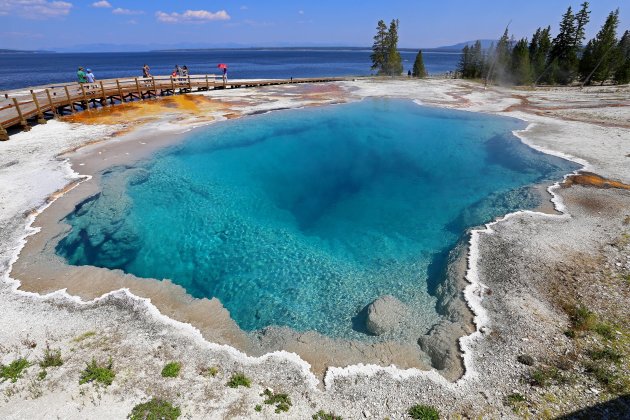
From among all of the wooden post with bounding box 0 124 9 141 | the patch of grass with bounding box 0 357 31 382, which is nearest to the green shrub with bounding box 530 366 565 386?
the patch of grass with bounding box 0 357 31 382

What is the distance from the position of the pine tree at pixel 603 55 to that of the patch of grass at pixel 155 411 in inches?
3242

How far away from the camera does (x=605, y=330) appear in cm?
1057

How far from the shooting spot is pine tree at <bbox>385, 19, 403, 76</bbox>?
83.5m

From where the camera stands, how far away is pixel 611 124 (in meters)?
34.3

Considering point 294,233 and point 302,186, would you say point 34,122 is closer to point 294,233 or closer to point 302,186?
point 302,186

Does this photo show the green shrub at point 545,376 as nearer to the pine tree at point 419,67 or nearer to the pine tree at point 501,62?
the pine tree at point 501,62

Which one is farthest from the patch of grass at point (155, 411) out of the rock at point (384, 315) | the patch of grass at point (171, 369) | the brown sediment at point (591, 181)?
the brown sediment at point (591, 181)

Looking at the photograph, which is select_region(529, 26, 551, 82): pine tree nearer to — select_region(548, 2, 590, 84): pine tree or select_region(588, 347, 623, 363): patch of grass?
select_region(548, 2, 590, 84): pine tree

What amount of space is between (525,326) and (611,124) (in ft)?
114

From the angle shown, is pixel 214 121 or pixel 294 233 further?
pixel 214 121

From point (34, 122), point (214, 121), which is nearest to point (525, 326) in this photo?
point (214, 121)

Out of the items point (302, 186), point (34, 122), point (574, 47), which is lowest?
point (302, 186)

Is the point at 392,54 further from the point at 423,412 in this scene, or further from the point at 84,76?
the point at 423,412

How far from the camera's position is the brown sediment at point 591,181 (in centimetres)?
2051
